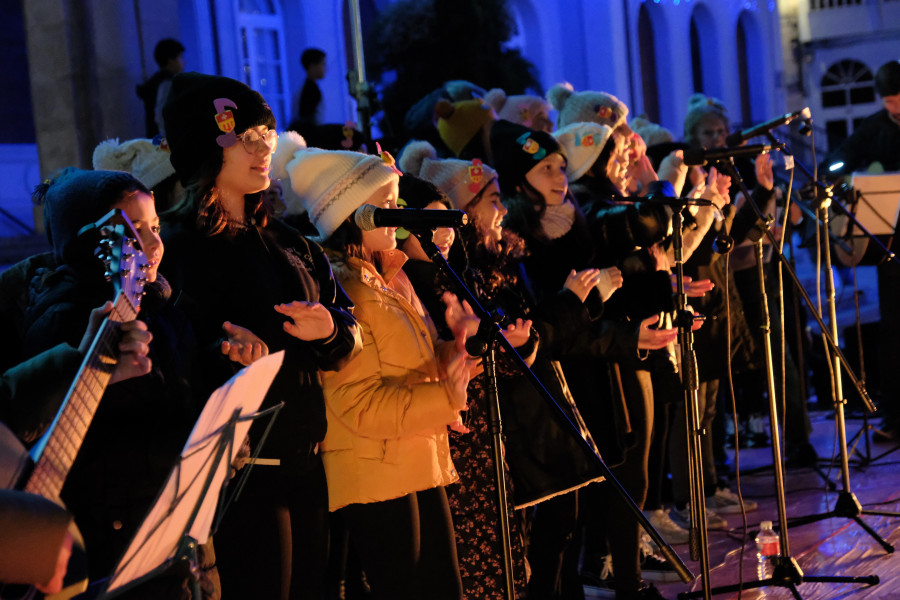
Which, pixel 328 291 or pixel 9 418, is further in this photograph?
pixel 328 291

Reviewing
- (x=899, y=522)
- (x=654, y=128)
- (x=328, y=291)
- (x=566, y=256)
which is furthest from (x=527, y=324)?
(x=654, y=128)

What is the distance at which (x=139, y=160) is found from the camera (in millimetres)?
3588

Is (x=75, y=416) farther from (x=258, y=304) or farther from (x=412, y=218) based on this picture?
(x=412, y=218)

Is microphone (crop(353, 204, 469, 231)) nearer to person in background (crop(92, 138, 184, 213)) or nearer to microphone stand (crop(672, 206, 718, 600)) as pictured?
person in background (crop(92, 138, 184, 213))

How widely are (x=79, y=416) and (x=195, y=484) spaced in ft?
1.00

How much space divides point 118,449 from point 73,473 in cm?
11

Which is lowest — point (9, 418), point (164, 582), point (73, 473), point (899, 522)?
point (899, 522)

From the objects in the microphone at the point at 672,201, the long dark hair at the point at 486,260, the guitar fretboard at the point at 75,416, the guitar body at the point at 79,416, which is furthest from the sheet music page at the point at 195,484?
the microphone at the point at 672,201

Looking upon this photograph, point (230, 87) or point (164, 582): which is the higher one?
point (230, 87)

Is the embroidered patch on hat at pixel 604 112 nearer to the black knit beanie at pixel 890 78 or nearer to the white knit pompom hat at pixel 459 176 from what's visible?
the white knit pompom hat at pixel 459 176

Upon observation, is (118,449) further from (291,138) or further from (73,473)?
(291,138)

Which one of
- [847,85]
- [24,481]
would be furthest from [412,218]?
[847,85]

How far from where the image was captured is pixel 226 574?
2.49 meters

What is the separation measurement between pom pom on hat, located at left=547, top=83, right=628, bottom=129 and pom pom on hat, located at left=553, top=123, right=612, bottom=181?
404 millimetres
